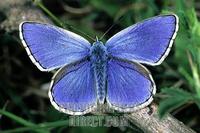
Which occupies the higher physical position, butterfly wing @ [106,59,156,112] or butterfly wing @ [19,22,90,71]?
butterfly wing @ [19,22,90,71]

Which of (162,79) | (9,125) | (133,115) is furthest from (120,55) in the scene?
(9,125)

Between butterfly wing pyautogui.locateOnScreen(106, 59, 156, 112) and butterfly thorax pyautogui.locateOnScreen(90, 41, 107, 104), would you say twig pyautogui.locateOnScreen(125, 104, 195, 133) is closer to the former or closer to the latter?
butterfly wing pyautogui.locateOnScreen(106, 59, 156, 112)

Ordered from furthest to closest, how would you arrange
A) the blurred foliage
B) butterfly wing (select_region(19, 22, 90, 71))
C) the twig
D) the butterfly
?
the blurred foliage → butterfly wing (select_region(19, 22, 90, 71)) → the butterfly → the twig

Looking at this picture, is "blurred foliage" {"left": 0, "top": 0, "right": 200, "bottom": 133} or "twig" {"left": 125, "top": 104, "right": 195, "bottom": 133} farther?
"blurred foliage" {"left": 0, "top": 0, "right": 200, "bottom": 133}

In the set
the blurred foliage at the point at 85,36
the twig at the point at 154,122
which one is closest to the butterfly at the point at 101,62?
the twig at the point at 154,122

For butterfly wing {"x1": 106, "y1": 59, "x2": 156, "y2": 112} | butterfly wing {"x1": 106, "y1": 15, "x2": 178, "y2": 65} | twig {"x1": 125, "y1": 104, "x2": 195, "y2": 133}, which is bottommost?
twig {"x1": 125, "y1": 104, "x2": 195, "y2": 133}

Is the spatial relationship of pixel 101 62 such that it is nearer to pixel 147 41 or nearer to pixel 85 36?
pixel 147 41

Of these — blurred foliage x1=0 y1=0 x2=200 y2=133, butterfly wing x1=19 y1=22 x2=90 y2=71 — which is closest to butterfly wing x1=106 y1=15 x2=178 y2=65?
butterfly wing x1=19 y1=22 x2=90 y2=71

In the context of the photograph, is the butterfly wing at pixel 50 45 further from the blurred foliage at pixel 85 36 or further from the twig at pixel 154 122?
the twig at pixel 154 122

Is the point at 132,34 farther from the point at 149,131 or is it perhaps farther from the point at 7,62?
the point at 7,62
